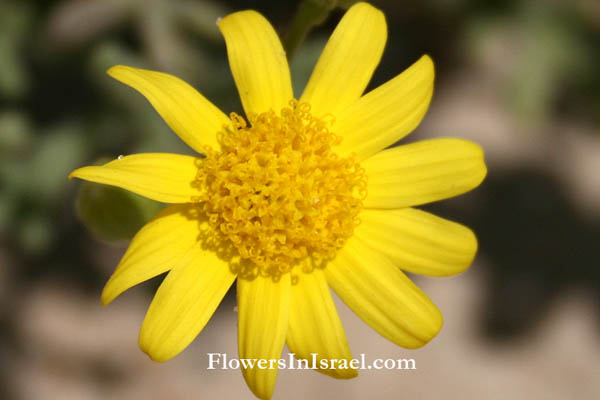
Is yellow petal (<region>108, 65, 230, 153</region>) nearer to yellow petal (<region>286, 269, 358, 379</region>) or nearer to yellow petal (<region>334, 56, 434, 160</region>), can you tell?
yellow petal (<region>334, 56, 434, 160</region>)

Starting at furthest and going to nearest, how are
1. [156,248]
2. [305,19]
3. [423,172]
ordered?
[305,19] → [423,172] → [156,248]

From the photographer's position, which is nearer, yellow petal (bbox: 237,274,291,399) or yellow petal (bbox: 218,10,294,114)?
yellow petal (bbox: 237,274,291,399)

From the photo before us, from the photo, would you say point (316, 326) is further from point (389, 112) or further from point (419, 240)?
point (389, 112)

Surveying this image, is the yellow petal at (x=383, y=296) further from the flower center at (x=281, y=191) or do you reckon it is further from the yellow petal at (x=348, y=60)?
the yellow petal at (x=348, y=60)

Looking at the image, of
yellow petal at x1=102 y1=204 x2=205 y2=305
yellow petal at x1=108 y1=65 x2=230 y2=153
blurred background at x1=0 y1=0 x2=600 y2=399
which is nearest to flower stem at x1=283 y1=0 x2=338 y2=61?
yellow petal at x1=108 y1=65 x2=230 y2=153

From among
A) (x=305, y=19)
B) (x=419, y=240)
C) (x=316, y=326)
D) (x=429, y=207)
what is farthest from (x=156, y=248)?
(x=429, y=207)

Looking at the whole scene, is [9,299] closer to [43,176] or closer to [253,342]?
[43,176]
